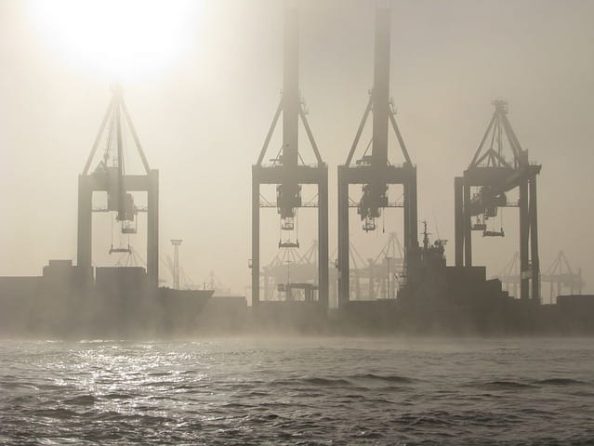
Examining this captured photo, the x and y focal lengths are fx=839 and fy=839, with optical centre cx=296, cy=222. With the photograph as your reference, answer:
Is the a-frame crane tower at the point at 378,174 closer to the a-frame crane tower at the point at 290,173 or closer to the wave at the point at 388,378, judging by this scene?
the a-frame crane tower at the point at 290,173

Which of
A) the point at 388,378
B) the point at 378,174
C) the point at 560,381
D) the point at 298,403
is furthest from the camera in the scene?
the point at 378,174

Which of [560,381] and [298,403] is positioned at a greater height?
[298,403]

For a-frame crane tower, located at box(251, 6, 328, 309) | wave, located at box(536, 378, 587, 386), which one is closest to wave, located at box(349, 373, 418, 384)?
wave, located at box(536, 378, 587, 386)

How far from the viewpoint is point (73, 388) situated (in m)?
29.7

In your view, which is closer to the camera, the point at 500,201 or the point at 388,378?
the point at 388,378

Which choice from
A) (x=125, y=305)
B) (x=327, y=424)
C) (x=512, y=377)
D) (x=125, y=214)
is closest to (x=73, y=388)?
(x=327, y=424)

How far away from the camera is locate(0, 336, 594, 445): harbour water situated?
61.5ft

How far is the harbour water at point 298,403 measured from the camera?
18750 millimetres

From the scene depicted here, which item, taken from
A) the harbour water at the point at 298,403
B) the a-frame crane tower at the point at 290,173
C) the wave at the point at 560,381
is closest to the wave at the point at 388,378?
the harbour water at the point at 298,403

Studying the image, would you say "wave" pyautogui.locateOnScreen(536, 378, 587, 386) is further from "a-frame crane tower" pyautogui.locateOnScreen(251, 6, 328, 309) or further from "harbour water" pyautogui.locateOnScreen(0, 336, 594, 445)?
"a-frame crane tower" pyautogui.locateOnScreen(251, 6, 328, 309)

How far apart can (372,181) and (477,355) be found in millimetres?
38745

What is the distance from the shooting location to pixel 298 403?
24906 mm

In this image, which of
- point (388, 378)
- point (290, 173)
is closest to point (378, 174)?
point (290, 173)

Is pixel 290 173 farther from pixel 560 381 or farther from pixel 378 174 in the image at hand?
Result: pixel 560 381
